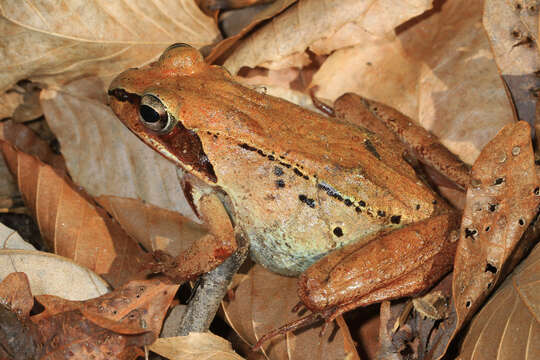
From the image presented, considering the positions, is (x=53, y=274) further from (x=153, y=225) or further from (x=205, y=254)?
(x=205, y=254)

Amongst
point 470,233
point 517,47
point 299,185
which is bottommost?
point 470,233

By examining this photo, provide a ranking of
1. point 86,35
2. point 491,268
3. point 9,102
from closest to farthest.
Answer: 1. point 491,268
2. point 86,35
3. point 9,102

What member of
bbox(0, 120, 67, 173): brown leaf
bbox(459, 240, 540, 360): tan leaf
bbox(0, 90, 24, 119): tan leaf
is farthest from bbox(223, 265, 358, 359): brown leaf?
bbox(0, 90, 24, 119): tan leaf

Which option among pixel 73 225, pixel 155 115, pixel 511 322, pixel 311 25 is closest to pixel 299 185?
pixel 155 115

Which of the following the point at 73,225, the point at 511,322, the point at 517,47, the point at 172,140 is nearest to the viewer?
the point at 511,322

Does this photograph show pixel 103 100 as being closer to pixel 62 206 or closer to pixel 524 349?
pixel 62 206

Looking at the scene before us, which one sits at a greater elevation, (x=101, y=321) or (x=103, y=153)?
(x=103, y=153)

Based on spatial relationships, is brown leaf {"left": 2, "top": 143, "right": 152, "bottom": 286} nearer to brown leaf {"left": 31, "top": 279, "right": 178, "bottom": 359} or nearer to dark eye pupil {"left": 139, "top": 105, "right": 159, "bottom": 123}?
brown leaf {"left": 31, "top": 279, "right": 178, "bottom": 359}

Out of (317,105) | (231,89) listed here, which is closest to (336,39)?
(317,105)
